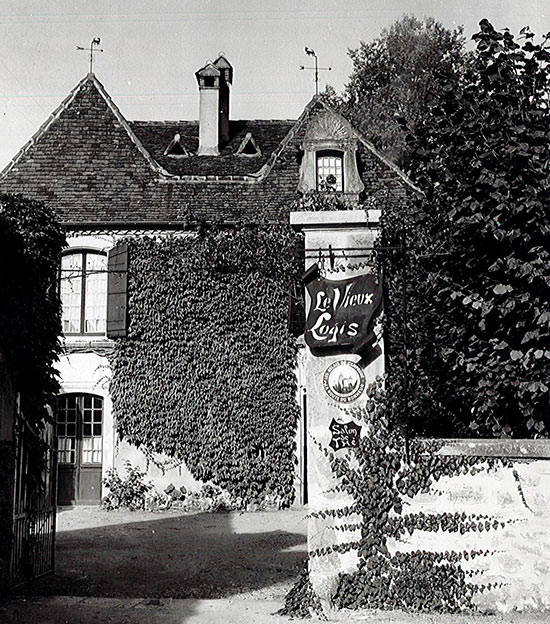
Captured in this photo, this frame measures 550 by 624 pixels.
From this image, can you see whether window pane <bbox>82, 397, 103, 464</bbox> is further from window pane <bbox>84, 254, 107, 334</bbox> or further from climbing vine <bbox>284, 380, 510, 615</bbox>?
climbing vine <bbox>284, 380, 510, 615</bbox>

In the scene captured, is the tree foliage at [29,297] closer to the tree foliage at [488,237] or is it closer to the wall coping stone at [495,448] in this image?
the tree foliage at [488,237]

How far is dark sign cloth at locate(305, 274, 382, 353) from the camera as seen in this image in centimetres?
728

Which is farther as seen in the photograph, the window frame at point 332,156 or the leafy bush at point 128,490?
the window frame at point 332,156

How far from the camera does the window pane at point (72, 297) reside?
17.6 meters

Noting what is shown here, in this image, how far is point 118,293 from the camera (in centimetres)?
1719

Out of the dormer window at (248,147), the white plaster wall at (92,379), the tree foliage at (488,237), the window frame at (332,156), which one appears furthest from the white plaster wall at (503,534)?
the dormer window at (248,147)

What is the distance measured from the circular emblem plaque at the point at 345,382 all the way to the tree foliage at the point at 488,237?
39 cm

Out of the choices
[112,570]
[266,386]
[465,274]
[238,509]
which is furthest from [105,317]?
[465,274]

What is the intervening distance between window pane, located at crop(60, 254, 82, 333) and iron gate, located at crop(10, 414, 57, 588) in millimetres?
8361

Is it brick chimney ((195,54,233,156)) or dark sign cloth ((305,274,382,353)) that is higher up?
brick chimney ((195,54,233,156))

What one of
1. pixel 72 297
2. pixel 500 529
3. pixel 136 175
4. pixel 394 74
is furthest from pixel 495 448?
pixel 394 74

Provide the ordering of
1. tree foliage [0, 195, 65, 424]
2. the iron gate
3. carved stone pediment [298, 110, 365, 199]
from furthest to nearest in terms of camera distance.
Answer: carved stone pediment [298, 110, 365, 199] < tree foliage [0, 195, 65, 424] < the iron gate

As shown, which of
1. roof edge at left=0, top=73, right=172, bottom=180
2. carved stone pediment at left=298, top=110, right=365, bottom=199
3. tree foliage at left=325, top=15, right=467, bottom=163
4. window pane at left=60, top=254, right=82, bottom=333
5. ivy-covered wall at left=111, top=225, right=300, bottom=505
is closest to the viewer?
ivy-covered wall at left=111, top=225, right=300, bottom=505

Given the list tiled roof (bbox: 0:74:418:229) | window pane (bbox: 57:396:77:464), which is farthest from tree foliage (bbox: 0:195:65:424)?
window pane (bbox: 57:396:77:464)
